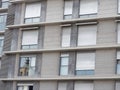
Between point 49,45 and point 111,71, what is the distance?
5611 mm

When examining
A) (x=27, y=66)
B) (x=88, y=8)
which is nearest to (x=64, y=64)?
(x=27, y=66)

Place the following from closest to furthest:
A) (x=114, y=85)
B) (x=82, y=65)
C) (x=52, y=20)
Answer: (x=114, y=85)
(x=82, y=65)
(x=52, y=20)

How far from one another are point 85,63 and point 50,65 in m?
2.84

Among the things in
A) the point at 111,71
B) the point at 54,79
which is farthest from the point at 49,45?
the point at 111,71

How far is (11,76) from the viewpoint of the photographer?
3012 centimetres

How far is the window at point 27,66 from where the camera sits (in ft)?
96.9

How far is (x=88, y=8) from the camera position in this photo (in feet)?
93.4

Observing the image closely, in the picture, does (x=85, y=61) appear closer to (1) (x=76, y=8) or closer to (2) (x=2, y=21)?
(1) (x=76, y=8)

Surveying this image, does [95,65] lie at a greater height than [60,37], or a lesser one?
lesser

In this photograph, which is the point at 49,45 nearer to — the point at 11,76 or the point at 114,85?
the point at 11,76

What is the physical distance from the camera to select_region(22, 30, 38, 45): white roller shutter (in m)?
30.0

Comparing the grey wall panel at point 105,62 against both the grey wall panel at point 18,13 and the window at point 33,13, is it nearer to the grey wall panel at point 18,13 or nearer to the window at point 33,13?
the window at point 33,13

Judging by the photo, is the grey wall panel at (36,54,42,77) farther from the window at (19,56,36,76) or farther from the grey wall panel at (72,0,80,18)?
the grey wall panel at (72,0,80,18)

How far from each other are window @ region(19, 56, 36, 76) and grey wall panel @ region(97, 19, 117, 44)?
5797 millimetres
